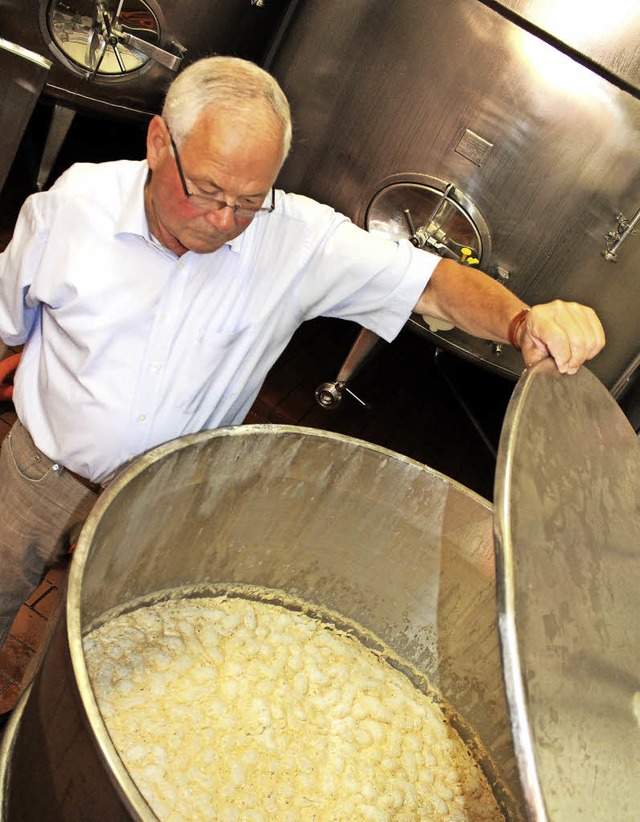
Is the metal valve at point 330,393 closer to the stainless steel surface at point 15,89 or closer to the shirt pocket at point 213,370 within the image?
the stainless steel surface at point 15,89

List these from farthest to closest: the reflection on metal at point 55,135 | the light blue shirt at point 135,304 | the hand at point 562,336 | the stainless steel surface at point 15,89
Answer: the reflection on metal at point 55,135 < the stainless steel surface at point 15,89 < the light blue shirt at point 135,304 < the hand at point 562,336

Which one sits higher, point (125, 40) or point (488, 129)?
point (488, 129)

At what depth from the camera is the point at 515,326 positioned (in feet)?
5.31

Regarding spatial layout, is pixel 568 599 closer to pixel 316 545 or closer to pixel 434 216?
pixel 316 545

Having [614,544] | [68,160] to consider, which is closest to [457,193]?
[614,544]

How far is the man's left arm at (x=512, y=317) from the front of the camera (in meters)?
1.42

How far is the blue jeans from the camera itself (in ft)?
5.80

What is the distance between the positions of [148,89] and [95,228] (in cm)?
138

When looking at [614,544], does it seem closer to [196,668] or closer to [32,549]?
[196,668]

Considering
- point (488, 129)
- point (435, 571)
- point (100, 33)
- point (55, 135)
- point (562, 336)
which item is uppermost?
point (488, 129)

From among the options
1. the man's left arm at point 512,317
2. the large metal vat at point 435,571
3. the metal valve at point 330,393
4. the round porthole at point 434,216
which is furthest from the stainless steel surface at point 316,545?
the metal valve at point 330,393

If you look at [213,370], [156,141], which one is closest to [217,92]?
[156,141]

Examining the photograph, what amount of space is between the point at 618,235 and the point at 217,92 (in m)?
1.43

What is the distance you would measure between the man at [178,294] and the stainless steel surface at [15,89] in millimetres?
730
